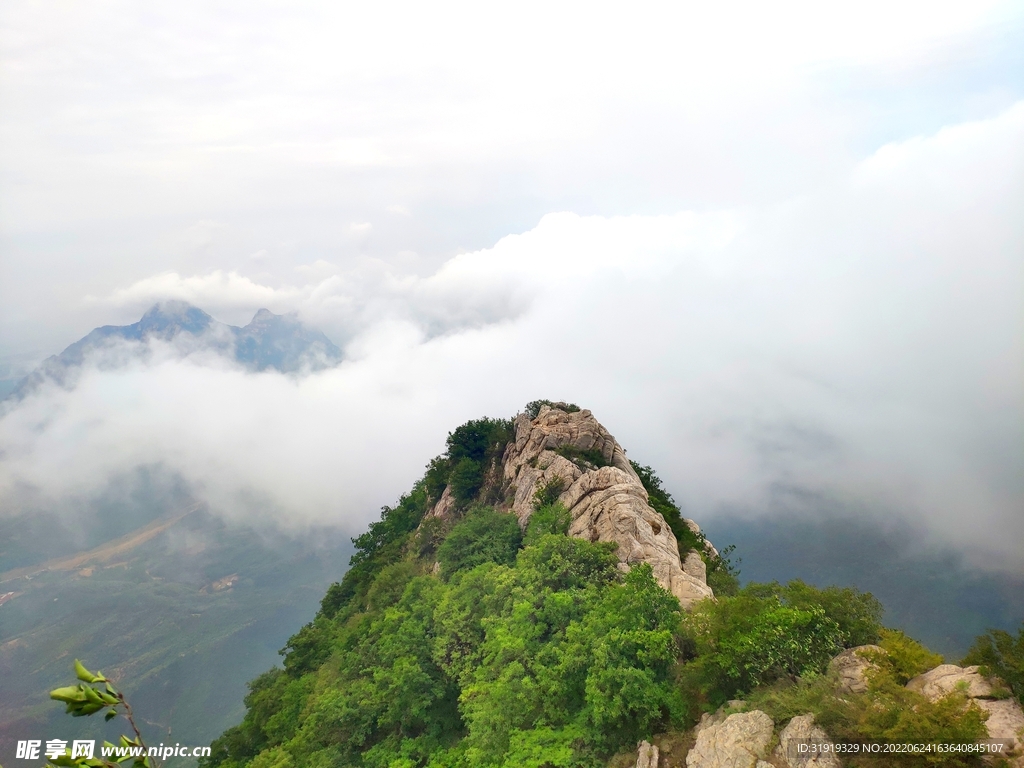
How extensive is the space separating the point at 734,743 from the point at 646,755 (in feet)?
15.0

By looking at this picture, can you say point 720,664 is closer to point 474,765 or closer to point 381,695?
point 474,765

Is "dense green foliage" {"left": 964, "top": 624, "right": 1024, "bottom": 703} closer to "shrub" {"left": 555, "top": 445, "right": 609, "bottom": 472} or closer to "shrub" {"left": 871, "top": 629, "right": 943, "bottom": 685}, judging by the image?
"shrub" {"left": 871, "top": 629, "right": 943, "bottom": 685}

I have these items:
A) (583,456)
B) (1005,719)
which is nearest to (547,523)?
(583,456)

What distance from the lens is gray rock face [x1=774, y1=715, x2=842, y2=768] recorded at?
21.2 meters

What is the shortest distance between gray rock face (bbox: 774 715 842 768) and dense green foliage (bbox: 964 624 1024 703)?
7207 millimetres

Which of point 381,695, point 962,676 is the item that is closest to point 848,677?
point 962,676

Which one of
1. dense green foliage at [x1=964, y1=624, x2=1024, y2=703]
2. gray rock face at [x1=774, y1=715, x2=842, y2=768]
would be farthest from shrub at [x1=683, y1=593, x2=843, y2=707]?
dense green foliage at [x1=964, y1=624, x2=1024, y2=703]

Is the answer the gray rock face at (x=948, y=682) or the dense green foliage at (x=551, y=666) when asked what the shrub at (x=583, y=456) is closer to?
the dense green foliage at (x=551, y=666)

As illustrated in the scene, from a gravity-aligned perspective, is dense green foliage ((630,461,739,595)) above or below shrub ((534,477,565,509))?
below

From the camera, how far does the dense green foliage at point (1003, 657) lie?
70.1 feet

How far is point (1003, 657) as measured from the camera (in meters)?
22.4

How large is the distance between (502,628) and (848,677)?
18890 mm

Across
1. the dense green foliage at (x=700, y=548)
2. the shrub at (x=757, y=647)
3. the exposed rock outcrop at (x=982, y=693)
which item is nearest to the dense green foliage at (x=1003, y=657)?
the exposed rock outcrop at (x=982, y=693)

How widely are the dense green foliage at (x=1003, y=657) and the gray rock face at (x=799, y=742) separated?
7207 millimetres
